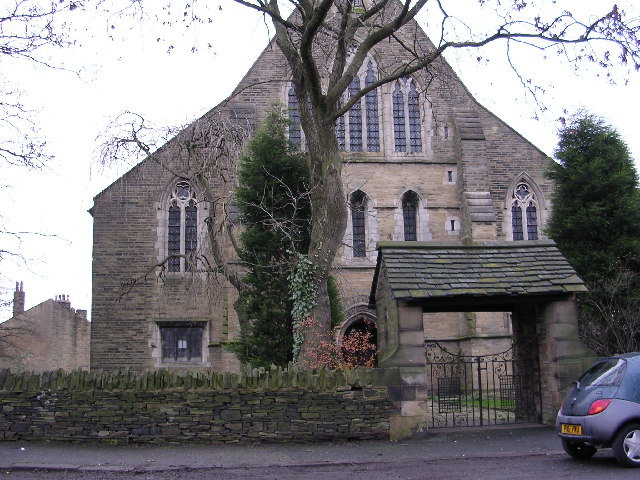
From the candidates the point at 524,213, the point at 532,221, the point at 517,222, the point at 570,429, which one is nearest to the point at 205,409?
the point at 570,429

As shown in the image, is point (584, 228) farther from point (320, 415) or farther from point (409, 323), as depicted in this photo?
point (320, 415)

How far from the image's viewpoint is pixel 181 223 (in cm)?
2394

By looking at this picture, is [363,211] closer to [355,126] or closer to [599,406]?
[355,126]

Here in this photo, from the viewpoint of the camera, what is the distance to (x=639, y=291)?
18.8 m

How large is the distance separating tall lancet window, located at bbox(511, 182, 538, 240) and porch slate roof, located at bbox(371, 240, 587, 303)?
11.0 meters

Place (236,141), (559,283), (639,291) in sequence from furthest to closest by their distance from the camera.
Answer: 1. (639,291)
2. (236,141)
3. (559,283)

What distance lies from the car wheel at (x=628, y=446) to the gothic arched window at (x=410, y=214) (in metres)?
15.1

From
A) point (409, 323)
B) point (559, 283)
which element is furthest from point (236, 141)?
point (559, 283)

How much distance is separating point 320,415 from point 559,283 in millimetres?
4781

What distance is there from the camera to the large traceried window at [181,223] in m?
23.8

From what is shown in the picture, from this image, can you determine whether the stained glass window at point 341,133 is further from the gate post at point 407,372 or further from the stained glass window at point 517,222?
the gate post at point 407,372

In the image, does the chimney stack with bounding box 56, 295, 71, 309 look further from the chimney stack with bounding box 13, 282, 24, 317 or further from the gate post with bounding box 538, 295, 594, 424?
the gate post with bounding box 538, 295, 594, 424

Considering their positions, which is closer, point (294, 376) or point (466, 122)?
point (294, 376)

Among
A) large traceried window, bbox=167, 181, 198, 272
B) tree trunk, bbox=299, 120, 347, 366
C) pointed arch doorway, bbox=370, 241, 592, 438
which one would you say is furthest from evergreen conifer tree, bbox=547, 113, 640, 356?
large traceried window, bbox=167, 181, 198, 272
